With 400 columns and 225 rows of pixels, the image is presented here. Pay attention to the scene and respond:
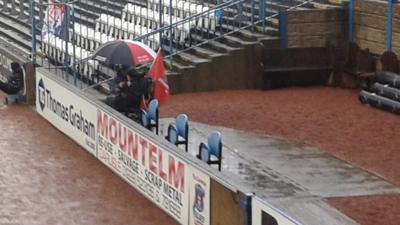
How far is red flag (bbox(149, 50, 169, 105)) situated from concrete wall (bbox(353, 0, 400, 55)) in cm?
587

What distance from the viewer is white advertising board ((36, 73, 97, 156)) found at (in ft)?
56.7

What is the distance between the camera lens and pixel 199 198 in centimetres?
1224

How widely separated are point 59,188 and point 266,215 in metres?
5.85

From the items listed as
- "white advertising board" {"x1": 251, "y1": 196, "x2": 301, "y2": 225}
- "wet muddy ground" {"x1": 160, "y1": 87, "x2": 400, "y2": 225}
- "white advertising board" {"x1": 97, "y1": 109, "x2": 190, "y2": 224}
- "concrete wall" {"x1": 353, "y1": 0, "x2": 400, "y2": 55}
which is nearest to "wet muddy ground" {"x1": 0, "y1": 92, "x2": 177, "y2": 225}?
"white advertising board" {"x1": 97, "y1": 109, "x2": 190, "y2": 224}

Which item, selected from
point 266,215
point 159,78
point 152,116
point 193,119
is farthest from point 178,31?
point 266,215

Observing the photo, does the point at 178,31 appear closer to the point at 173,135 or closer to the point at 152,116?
the point at 152,116

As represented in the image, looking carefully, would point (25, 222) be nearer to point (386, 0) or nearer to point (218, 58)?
point (218, 58)

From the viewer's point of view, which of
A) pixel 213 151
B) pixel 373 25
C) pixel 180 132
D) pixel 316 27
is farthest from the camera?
pixel 316 27

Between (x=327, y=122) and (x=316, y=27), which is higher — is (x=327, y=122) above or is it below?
below

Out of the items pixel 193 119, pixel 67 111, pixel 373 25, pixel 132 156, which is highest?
pixel 373 25

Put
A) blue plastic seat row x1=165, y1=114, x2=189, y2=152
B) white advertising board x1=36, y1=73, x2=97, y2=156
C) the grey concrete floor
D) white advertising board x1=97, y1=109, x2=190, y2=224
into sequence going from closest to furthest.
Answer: the grey concrete floor → white advertising board x1=97, y1=109, x2=190, y2=224 → blue plastic seat row x1=165, y1=114, x2=189, y2=152 → white advertising board x1=36, y1=73, x2=97, y2=156

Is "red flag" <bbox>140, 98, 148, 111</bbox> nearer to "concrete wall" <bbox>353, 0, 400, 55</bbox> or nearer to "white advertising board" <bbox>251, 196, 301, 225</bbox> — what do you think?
"concrete wall" <bbox>353, 0, 400, 55</bbox>

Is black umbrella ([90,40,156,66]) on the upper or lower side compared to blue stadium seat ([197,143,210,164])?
upper

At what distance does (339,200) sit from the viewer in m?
13.2
